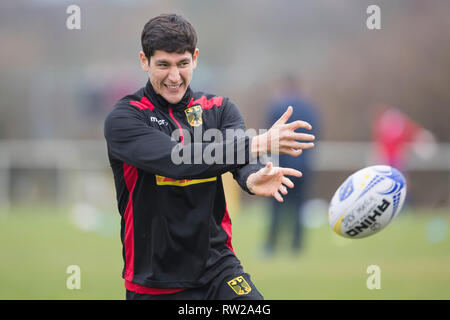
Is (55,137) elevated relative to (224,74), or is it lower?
lower

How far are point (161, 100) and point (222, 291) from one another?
3.91 feet

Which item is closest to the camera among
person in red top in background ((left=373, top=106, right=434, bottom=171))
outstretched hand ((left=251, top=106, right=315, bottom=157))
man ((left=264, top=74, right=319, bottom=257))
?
outstretched hand ((left=251, top=106, right=315, bottom=157))

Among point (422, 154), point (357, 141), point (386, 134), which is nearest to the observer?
point (386, 134)

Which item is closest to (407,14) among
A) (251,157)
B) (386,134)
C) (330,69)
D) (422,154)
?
(330,69)

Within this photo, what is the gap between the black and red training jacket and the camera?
3.96 m

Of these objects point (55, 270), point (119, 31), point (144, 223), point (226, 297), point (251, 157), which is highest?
point (119, 31)

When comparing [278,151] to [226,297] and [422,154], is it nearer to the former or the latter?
[226,297]

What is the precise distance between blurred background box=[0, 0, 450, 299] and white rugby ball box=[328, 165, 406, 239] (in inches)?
305

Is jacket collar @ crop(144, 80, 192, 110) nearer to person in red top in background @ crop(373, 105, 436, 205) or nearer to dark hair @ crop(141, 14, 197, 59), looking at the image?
dark hair @ crop(141, 14, 197, 59)

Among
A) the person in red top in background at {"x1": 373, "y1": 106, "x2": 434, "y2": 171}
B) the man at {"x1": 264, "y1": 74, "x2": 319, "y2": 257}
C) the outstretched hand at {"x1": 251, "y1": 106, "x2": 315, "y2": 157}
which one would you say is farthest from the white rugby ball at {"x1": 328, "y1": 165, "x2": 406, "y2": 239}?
the person in red top in background at {"x1": 373, "y1": 106, "x2": 434, "y2": 171}

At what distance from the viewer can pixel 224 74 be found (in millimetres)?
22219

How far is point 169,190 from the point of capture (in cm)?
403

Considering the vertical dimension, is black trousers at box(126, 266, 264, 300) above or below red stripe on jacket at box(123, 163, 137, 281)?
below

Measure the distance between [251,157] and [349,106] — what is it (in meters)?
18.0
